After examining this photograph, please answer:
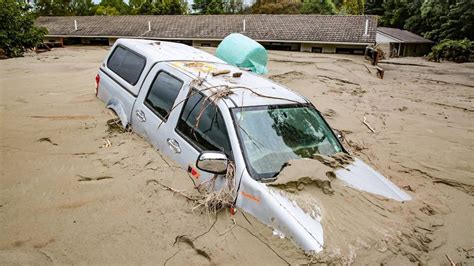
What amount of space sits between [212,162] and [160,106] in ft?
5.32

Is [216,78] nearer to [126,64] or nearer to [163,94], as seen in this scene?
[163,94]

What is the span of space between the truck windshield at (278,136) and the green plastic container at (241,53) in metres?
5.49

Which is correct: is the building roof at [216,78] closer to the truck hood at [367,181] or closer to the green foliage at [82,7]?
the truck hood at [367,181]

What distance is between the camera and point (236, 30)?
29844mm

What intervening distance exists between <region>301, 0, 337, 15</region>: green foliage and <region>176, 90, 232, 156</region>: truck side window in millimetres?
50620

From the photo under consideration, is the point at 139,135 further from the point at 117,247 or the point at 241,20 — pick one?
the point at 241,20

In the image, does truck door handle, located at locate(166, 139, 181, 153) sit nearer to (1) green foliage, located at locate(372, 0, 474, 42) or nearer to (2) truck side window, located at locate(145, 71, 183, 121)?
(2) truck side window, located at locate(145, 71, 183, 121)

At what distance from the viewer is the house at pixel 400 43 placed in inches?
1495

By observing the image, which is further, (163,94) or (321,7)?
(321,7)

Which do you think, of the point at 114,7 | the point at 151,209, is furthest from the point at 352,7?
the point at 151,209

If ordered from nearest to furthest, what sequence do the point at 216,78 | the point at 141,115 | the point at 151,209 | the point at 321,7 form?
1. the point at 151,209
2. the point at 216,78
3. the point at 141,115
4. the point at 321,7

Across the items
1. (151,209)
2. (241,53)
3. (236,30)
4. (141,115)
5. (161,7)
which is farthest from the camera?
(161,7)

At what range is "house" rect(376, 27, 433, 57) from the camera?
125 feet

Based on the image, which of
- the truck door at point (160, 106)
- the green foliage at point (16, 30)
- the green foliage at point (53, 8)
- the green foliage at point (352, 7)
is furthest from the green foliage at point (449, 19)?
the green foliage at point (53, 8)
